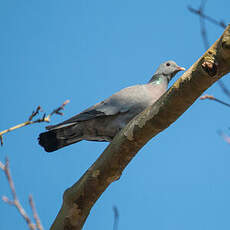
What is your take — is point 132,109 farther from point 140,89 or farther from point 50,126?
point 50,126

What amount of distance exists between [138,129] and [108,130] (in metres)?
1.62

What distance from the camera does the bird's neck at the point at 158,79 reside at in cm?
525

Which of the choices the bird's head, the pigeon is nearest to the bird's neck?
the bird's head

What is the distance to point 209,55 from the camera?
2707 millimetres

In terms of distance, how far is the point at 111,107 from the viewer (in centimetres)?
475

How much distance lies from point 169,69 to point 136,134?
Result: 2424 mm

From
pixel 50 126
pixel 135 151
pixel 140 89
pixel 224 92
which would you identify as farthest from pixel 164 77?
pixel 224 92

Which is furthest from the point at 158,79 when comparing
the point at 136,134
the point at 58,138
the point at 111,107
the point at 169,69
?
the point at 136,134

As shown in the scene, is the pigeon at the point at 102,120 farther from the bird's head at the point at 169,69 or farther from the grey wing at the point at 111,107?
the bird's head at the point at 169,69

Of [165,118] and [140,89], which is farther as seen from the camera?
[140,89]

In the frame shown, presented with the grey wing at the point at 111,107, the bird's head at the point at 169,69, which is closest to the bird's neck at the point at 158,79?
the bird's head at the point at 169,69

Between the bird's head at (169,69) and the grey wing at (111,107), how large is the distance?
690mm

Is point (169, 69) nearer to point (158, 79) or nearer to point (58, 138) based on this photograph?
point (158, 79)

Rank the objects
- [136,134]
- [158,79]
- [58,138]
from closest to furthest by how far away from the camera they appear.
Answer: [136,134]
[58,138]
[158,79]
